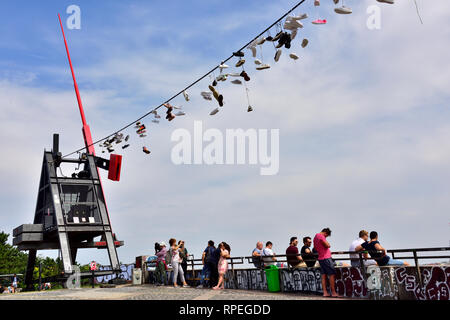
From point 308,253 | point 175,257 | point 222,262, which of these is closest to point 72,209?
point 175,257

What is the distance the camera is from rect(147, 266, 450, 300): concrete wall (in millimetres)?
10977

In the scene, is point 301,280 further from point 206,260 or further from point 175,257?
point 175,257

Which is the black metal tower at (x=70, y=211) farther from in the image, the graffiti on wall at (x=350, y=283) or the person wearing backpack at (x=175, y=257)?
the graffiti on wall at (x=350, y=283)

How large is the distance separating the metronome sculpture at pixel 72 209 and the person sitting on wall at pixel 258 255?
12320 millimetres

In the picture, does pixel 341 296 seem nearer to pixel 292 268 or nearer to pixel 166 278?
pixel 292 268

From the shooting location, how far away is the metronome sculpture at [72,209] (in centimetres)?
2734

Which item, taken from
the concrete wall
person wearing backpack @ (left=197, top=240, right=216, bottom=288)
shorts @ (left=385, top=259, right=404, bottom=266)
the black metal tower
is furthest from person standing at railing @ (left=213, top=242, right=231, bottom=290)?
the black metal tower

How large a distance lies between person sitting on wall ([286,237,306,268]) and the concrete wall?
0.19 m

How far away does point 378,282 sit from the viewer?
1230cm

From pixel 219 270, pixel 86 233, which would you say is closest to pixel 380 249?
pixel 219 270

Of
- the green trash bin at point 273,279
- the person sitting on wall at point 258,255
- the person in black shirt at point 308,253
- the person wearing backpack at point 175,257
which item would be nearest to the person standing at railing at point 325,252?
the person in black shirt at point 308,253

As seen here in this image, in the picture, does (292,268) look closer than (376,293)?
No
